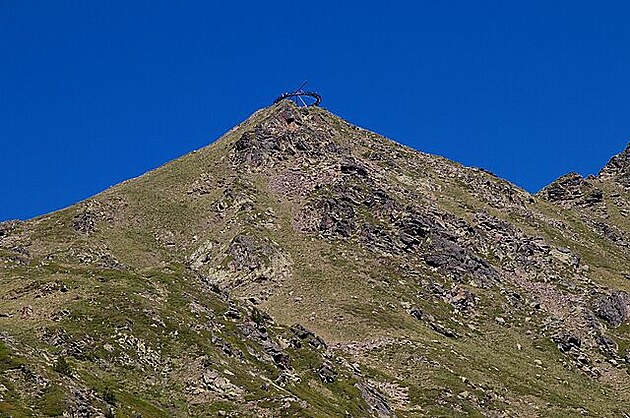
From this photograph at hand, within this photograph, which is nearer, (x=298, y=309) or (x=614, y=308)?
(x=298, y=309)

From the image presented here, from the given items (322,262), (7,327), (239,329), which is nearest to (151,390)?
(7,327)

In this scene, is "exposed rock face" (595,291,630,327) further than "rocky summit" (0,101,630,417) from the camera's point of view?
Yes

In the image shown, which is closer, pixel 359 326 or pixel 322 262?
pixel 359 326

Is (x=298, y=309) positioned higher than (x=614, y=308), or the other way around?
(x=614, y=308)

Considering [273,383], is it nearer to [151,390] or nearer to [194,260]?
[151,390]

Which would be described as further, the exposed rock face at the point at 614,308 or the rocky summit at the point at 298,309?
the exposed rock face at the point at 614,308

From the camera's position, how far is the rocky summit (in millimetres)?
81250

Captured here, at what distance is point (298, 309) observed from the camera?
464 ft

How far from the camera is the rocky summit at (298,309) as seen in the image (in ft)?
267

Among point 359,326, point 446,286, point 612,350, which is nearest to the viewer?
point 359,326

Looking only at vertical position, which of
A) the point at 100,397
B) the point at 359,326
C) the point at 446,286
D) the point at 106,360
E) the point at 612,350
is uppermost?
the point at 446,286

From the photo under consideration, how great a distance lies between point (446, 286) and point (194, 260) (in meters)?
49.2

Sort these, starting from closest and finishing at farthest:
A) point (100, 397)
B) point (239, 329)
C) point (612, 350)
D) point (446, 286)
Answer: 1. point (100, 397)
2. point (239, 329)
3. point (612, 350)
4. point (446, 286)

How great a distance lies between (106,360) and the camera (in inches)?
3204
